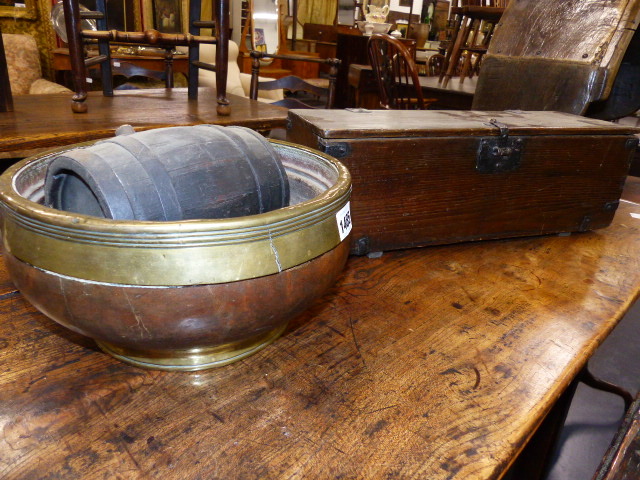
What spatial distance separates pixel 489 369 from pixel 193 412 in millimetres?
308

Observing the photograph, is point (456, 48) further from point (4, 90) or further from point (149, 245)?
point (149, 245)

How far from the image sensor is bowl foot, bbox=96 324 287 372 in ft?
1.61

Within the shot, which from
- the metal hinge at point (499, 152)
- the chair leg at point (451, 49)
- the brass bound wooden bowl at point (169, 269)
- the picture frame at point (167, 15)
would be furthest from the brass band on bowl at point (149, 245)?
the picture frame at point (167, 15)

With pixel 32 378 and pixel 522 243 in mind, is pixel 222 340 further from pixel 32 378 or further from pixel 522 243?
pixel 522 243

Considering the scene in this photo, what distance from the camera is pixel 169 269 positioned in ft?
1.24

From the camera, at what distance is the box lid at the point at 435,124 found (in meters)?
0.80

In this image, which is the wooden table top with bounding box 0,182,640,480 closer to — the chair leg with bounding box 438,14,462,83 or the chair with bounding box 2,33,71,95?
the chair leg with bounding box 438,14,462,83

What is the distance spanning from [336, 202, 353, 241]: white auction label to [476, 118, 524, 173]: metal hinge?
1.56ft

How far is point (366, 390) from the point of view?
495 mm

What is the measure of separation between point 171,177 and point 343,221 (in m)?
0.16

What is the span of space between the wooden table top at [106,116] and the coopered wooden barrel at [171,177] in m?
0.96

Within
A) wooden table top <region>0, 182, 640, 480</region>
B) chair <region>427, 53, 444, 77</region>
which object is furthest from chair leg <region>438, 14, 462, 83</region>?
wooden table top <region>0, 182, 640, 480</region>

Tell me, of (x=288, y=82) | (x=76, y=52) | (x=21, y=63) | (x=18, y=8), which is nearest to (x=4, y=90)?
(x=76, y=52)

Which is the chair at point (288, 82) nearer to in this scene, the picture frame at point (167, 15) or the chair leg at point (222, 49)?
the chair leg at point (222, 49)
